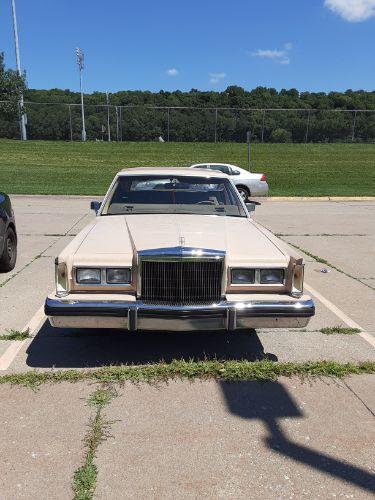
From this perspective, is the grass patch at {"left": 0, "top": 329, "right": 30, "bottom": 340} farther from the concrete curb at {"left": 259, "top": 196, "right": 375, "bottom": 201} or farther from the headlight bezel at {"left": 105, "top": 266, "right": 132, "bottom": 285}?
the concrete curb at {"left": 259, "top": 196, "right": 375, "bottom": 201}

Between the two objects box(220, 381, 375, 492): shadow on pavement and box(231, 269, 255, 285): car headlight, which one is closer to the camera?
box(220, 381, 375, 492): shadow on pavement

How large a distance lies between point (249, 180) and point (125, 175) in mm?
12581

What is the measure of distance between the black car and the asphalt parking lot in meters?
1.26

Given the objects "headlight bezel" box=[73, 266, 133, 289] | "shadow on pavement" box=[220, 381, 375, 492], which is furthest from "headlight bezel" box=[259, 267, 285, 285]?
"headlight bezel" box=[73, 266, 133, 289]

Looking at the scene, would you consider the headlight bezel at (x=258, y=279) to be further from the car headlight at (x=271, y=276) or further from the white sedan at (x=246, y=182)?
the white sedan at (x=246, y=182)

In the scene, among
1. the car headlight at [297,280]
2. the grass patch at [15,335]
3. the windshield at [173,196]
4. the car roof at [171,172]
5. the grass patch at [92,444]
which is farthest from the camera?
the car roof at [171,172]

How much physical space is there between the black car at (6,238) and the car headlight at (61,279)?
2.95m

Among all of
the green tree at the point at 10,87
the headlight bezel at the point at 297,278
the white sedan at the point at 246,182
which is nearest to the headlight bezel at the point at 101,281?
the headlight bezel at the point at 297,278

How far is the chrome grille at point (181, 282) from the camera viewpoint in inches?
141

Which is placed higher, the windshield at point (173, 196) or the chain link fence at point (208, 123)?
the chain link fence at point (208, 123)

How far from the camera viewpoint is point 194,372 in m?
3.70

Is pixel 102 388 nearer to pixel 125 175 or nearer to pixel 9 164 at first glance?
pixel 125 175

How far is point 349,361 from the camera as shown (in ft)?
13.1

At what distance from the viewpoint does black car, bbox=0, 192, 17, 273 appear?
632 centimetres
